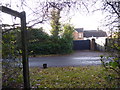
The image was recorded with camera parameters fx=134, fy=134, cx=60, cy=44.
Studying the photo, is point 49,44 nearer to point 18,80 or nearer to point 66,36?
point 66,36

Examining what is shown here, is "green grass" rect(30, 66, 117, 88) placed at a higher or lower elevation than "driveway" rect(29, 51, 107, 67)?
higher

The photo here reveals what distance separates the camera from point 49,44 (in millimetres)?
9383

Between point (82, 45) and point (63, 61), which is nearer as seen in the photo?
point (63, 61)

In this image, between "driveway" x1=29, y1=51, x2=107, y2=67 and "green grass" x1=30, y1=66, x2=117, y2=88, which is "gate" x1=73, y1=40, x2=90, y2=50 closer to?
"driveway" x1=29, y1=51, x2=107, y2=67

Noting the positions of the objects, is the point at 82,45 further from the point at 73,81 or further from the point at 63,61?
the point at 73,81

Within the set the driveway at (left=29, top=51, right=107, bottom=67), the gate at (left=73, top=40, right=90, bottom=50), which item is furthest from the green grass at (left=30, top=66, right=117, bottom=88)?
the gate at (left=73, top=40, right=90, bottom=50)

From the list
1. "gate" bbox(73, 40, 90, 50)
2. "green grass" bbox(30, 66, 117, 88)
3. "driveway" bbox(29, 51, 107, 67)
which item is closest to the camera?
"green grass" bbox(30, 66, 117, 88)

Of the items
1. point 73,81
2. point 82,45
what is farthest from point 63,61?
point 82,45

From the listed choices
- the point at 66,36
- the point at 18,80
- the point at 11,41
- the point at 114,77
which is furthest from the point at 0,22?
the point at 66,36

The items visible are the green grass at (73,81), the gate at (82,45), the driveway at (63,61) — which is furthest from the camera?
the gate at (82,45)

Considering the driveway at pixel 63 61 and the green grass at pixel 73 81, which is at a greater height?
the green grass at pixel 73 81

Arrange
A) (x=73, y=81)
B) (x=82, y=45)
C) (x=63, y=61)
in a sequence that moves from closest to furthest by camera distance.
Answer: (x=73, y=81)
(x=63, y=61)
(x=82, y=45)

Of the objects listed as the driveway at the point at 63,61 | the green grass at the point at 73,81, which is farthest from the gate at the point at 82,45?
the green grass at the point at 73,81

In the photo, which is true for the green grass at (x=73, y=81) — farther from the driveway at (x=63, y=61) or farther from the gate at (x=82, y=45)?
the gate at (x=82, y=45)
